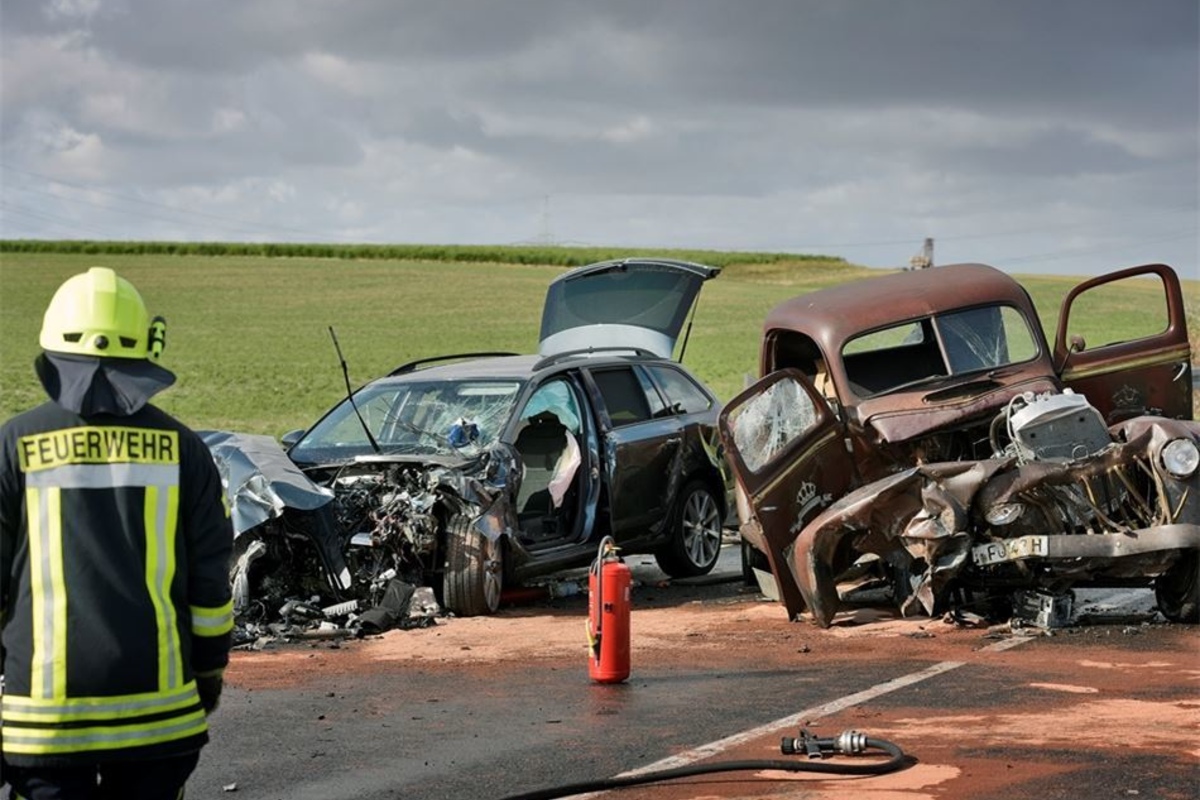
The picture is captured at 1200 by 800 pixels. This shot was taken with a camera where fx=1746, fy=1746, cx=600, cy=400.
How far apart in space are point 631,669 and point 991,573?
2.46 m

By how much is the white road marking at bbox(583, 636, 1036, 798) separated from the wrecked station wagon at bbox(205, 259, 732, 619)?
350cm

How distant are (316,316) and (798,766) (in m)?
54.8

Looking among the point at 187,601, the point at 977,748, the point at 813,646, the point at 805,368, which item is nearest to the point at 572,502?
the point at 805,368

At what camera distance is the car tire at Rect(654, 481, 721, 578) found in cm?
1404

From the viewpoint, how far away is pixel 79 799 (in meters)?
4.29

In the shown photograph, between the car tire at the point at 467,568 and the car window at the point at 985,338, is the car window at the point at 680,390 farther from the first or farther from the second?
the car tire at the point at 467,568

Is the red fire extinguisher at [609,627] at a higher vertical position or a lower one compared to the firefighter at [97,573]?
lower

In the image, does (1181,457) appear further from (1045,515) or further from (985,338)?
(985,338)

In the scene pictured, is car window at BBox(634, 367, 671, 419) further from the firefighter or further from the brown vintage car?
the firefighter

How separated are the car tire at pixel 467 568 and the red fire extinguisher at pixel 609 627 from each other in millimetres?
2298

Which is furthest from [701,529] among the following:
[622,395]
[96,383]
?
[96,383]

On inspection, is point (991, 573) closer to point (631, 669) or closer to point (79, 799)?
point (631, 669)

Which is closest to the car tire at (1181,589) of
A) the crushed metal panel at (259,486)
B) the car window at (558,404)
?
the car window at (558,404)

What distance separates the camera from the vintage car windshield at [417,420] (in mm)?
12672
